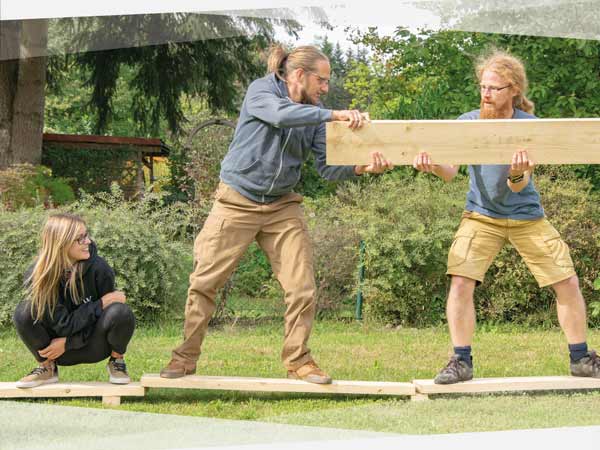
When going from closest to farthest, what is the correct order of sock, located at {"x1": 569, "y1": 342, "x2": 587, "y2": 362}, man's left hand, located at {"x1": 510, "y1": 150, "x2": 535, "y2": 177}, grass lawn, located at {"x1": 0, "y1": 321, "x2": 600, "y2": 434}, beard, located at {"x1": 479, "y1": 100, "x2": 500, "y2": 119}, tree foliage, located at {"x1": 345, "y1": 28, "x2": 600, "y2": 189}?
grass lawn, located at {"x1": 0, "y1": 321, "x2": 600, "y2": 434}, man's left hand, located at {"x1": 510, "y1": 150, "x2": 535, "y2": 177}, beard, located at {"x1": 479, "y1": 100, "x2": 500, "y2": 119}, sock, located at {"x1": 569, "y1": 342, "x2": 587, "y2": 362}, tree foliage, located at {"x1": 345, "y1": 28, "x2": 600, "y2": 189}

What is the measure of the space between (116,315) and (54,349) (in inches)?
16.3

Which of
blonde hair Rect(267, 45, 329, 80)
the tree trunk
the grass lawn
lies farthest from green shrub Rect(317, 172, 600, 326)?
the tree trunk

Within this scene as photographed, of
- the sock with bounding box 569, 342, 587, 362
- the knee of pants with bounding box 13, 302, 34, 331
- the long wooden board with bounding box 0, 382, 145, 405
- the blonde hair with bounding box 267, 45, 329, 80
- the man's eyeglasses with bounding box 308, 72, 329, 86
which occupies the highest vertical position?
the blonde hair with bounding box 267, 45, 329, 80

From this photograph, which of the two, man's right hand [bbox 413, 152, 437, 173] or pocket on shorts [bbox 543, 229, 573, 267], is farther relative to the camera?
pocket on shorts [bbox 543, 229, 573, 267]

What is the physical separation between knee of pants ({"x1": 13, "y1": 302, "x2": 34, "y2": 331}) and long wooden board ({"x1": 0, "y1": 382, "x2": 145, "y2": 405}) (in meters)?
0.38

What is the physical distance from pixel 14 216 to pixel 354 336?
12.3 ft

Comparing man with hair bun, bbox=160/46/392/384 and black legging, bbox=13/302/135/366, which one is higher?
man with hair bun, bbox=160/46/392/384

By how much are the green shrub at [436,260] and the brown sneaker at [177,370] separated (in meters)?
3.56

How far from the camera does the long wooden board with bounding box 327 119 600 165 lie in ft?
15.4

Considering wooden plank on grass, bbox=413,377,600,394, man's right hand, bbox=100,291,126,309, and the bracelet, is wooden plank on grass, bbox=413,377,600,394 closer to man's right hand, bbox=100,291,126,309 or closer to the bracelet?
the bracelet

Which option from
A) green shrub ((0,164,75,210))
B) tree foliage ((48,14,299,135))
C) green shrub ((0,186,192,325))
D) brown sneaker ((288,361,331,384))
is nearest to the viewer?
brown sneaker ((288,361,331,384))

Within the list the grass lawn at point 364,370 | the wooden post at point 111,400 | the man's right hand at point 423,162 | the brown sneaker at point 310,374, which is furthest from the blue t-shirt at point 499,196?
the wooden post at point 111,400

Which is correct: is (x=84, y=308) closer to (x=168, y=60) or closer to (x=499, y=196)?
(x=499, y=196)

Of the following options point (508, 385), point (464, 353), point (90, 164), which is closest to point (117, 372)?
point (464, 353)
